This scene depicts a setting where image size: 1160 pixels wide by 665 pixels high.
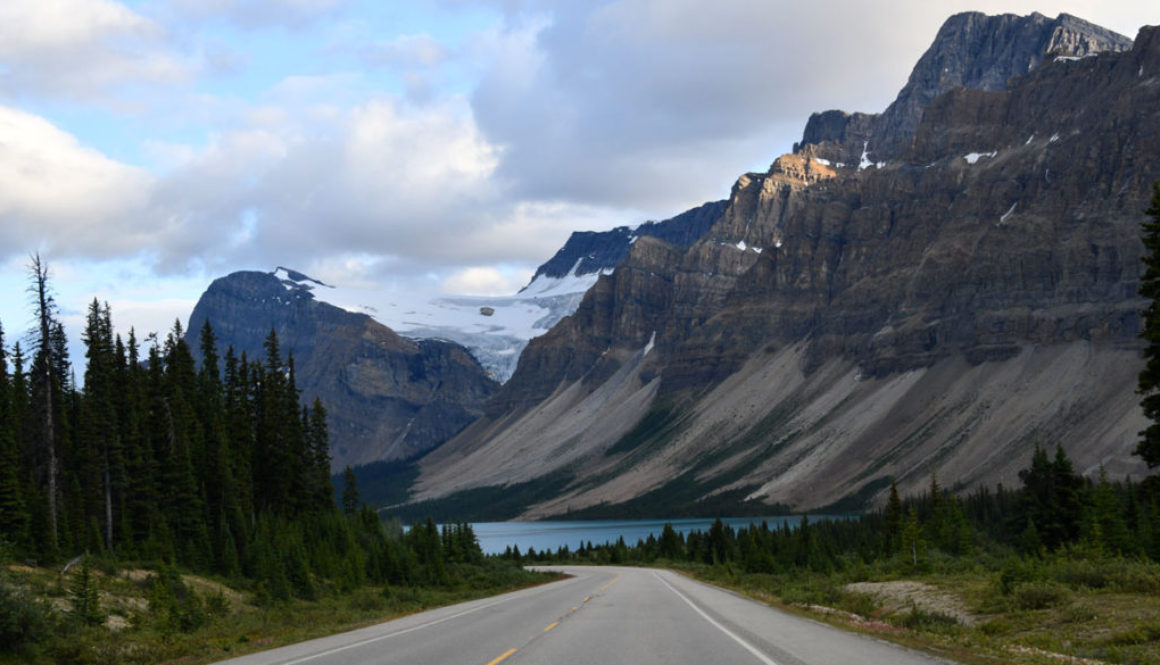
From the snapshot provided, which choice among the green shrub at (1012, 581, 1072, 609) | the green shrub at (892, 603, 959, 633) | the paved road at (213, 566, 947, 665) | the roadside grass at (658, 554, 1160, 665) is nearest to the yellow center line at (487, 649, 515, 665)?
the paved road at (213, 566, 947, 665)

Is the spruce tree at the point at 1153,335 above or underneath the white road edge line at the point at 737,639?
above

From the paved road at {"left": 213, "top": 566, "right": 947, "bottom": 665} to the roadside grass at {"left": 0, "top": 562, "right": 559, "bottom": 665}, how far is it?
7.80 feet

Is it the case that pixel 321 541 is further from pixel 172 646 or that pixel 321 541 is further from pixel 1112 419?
pixel 1112 419

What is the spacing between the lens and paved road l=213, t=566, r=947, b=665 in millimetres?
20031

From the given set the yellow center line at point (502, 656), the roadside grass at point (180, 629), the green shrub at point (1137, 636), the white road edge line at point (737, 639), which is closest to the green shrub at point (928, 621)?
the green shrub at point (1137, 636)

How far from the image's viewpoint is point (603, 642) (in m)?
23.1

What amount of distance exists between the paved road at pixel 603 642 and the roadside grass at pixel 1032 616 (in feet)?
4.76

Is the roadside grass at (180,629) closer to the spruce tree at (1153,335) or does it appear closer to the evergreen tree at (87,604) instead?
the evergreen tree at (87,604)

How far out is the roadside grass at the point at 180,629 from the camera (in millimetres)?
25062

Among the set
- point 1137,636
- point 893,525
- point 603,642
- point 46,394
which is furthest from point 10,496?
point 893,525

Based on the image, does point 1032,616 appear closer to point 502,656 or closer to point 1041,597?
point 1041,597

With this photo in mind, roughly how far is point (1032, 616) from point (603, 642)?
32.0 ft

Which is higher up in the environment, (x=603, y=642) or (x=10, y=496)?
(x=10, y=496)

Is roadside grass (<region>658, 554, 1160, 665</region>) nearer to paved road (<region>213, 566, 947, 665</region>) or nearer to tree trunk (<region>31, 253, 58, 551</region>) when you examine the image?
paved road (<region>213, 566, 947, 665</region>)
